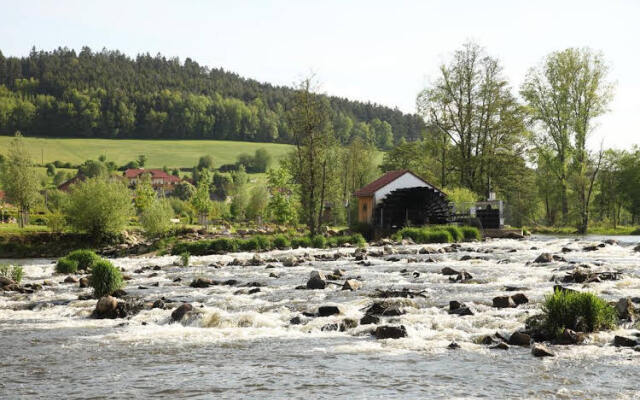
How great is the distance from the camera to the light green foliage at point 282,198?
2124 inches

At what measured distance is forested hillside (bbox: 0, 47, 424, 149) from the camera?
15675cm

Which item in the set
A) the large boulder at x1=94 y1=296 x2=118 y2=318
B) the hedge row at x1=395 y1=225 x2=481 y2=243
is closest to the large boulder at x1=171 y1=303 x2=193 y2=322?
the large boulder at x1=94 y1=296 x2=118 y2=318

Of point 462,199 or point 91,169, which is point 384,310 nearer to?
point 462,199

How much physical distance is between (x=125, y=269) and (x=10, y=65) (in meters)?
185

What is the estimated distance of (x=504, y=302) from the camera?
14.3m

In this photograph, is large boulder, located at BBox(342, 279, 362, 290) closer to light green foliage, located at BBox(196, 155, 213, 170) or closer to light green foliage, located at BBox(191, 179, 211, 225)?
light green foliage, located at BBox(191, 179, 211, 225)

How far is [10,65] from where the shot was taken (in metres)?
184

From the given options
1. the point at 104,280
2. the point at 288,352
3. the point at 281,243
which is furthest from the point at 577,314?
the point at 281,243

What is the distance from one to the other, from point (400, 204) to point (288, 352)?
42.7m

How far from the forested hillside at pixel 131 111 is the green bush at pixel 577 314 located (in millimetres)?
135960

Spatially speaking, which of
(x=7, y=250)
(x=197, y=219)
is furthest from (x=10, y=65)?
(x=7, y=250)

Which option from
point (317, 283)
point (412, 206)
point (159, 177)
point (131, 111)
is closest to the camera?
point (317, 283)

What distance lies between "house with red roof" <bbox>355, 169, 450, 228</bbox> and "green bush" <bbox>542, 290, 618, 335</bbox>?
3940 centimetres

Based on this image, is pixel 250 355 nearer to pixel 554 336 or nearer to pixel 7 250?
pixel 554 336
